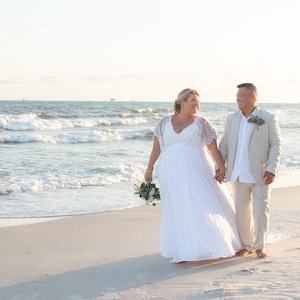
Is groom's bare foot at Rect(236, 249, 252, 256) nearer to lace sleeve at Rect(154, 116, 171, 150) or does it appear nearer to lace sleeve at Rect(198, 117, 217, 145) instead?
lace sleeve at Rect(198, 117, 217, 145)

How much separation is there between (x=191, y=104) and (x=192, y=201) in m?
0.89

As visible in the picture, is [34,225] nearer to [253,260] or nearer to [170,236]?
[170,236]

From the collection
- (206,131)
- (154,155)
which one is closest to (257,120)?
(206,131)

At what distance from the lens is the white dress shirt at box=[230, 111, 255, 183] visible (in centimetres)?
569

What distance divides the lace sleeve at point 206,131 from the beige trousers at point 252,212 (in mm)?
486

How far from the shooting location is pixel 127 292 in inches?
186

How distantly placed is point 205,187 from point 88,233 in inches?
86.6

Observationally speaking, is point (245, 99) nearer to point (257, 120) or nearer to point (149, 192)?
point (257, 120)

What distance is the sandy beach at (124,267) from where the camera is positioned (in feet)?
15.4

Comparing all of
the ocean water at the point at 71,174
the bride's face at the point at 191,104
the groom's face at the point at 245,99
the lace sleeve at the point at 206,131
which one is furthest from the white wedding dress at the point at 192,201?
the ocean water at the point at 71,174

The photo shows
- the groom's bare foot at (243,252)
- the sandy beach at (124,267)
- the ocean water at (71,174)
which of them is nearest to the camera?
the sandy beach at (124,267)

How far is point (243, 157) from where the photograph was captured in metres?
5.71

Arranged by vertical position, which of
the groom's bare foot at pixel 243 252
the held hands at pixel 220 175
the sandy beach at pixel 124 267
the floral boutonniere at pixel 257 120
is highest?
A: the floral boutonniere at pixel 257 120

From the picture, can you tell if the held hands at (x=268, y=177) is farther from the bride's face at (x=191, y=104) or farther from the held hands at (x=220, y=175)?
the bride's face at (x=191, y=104)
